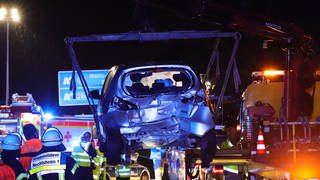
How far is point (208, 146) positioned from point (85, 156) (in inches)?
122

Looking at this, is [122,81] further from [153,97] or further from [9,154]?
[9,154]

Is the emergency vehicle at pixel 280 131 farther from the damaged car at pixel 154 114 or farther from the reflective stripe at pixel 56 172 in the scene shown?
the reflective stripe at pixel 56 172

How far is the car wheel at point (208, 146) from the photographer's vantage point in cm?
952

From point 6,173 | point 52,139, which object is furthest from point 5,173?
point 52,139

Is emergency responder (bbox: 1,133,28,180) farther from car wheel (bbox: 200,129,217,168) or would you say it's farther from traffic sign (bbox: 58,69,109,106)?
traffic sign (bbox: 58,69,109,106)

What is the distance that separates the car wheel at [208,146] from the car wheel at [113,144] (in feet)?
4.67

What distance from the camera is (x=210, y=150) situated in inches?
378

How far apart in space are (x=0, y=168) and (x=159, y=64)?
157 inches

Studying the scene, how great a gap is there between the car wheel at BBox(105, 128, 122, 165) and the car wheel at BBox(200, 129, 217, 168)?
1423 millimetres

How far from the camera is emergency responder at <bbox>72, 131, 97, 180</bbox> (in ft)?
35.6

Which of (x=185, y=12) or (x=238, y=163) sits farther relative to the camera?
(x=238, y=163)

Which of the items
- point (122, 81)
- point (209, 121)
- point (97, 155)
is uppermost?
point (122, 81)

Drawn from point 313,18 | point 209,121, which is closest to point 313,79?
point 209,121

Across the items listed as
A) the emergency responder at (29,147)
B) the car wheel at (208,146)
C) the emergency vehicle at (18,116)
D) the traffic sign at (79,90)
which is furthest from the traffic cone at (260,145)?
the traffic sign at (79,90)
